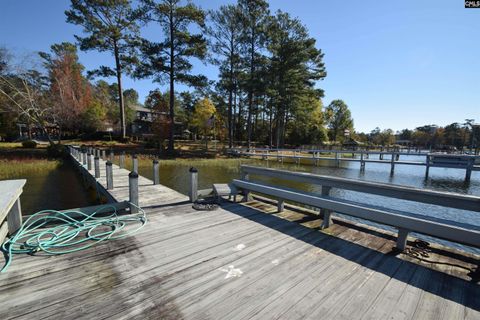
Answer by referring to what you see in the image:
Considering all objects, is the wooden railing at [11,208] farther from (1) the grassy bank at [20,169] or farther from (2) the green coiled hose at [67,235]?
(1) the grassy bank at [20,169]

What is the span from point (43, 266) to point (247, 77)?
25.7 m

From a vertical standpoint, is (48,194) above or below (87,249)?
below

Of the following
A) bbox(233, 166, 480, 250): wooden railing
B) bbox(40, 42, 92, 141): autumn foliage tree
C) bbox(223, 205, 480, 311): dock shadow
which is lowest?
bbox(223, 205, 480, 311): dock shadow

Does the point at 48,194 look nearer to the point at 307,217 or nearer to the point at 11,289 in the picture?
the point at 11,289

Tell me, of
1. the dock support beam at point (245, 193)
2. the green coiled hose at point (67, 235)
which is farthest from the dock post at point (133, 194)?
the dock support beam at point (245, 193)

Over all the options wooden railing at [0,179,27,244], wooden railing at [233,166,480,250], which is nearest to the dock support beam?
wooden railing at [233,166,480,250]

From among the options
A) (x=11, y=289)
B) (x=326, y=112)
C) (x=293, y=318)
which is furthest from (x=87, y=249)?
(x=326, y=112)

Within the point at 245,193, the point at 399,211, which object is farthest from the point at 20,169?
the point at 399,211

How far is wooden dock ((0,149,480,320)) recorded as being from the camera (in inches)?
72.0

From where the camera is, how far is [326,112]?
54.3m

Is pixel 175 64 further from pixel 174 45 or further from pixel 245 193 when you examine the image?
pixel 245 193

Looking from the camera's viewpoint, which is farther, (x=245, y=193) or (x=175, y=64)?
(x=175, y=64)

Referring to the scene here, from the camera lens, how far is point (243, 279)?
7.38 feet

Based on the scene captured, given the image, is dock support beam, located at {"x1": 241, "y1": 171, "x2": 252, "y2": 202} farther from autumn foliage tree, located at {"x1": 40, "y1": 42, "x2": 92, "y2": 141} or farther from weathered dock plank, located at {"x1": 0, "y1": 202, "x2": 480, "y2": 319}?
autumn foliage tree, located at {"x1": 40, "y1": 42, "x2": 92, "y2": 141}
